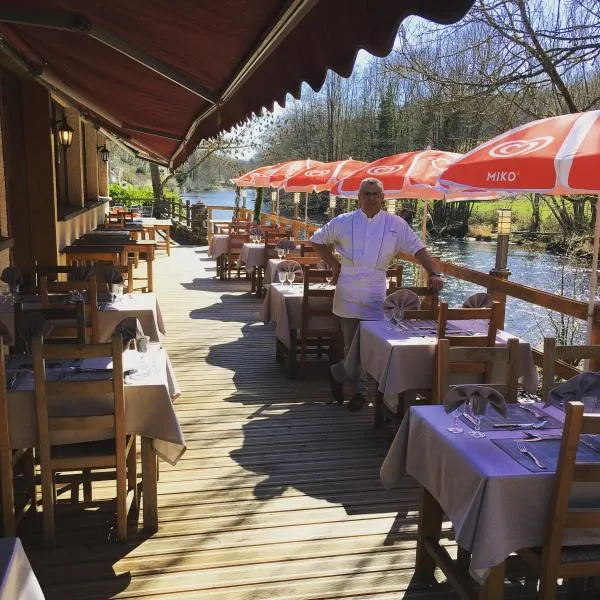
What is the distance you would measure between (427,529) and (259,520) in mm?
997

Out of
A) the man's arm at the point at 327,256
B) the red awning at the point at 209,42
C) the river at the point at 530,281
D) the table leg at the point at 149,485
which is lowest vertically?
the river at the point at 530,281

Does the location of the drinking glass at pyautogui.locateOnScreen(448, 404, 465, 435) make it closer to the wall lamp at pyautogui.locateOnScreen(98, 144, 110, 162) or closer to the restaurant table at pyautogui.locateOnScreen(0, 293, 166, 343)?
the restaurant table at pyautogui.locateOnScreen(0, 293, 166, 343)

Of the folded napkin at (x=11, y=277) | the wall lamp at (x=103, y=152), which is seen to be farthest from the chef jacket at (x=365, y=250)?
the wall lamp at (x=103, y=152)

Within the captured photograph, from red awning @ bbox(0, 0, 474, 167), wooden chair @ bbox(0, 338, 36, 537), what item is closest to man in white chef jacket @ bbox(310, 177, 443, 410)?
red awning @ bbox(0, 0, 474, 167)

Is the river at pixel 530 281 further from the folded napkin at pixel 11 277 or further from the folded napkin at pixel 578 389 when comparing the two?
the folded napkin at pixel 11 277

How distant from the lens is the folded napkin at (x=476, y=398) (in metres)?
2.72

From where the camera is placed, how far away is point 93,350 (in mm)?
2949

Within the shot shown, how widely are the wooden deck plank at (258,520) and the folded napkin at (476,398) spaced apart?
884mm

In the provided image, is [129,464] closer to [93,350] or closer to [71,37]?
[93,350]

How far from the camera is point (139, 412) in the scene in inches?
126

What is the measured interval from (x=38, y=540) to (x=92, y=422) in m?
0.77

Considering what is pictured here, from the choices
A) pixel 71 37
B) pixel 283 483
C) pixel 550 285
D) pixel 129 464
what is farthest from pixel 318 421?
pixel 550 285

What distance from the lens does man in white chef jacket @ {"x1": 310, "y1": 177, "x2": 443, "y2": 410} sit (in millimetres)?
4895

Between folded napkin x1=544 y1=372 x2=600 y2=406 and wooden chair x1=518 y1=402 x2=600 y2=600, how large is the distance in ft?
1.39
